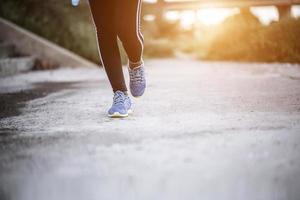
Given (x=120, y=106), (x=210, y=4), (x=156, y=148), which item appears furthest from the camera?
(x=210, y=4)

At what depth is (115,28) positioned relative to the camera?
3.18 m

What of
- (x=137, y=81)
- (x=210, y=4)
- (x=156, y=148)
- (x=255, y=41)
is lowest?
(x=210, y=4)

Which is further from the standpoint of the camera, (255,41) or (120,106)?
(255,41)

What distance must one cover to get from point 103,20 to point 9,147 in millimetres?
1183

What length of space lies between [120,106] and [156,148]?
97cm

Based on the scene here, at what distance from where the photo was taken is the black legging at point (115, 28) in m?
3.10

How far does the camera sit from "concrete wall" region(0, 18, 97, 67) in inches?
307

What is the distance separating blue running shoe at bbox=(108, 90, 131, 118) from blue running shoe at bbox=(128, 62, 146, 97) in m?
0.12

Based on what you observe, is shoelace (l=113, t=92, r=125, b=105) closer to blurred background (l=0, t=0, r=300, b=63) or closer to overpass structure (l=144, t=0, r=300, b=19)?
blurred background (l=0, t=0, r=300, b=63)

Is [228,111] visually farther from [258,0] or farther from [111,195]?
[258,0]

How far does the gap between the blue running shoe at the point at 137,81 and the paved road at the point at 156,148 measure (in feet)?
0.47

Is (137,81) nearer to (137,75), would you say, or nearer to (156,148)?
(137,75)

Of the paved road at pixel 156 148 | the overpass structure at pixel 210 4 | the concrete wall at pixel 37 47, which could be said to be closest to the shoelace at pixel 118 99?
the paved road at pixel 156 148

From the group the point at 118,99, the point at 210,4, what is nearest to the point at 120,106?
the point at 118,99
